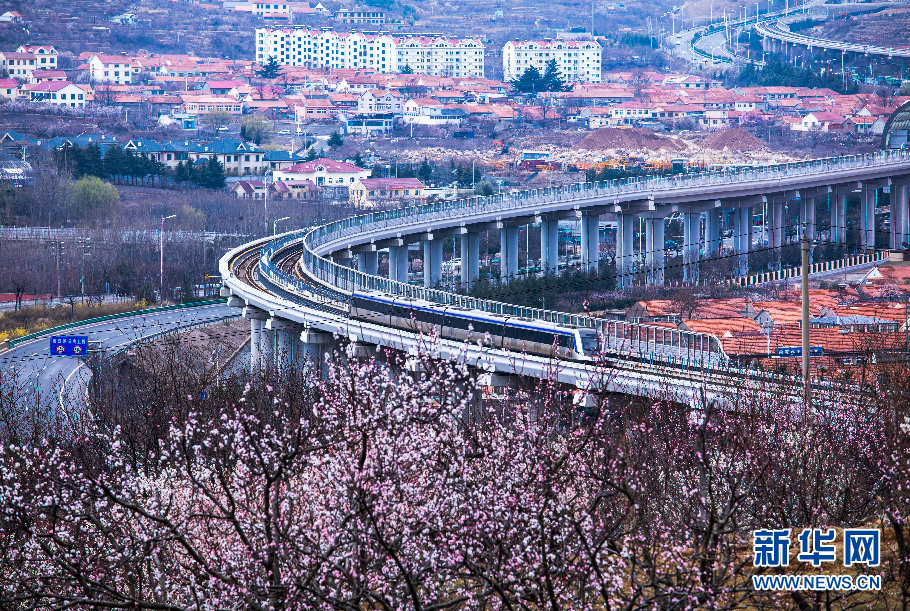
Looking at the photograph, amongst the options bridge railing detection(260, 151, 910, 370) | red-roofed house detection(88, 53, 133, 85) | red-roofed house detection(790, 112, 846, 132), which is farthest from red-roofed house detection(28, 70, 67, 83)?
bridge railing detection(260, 151, 910, 370)

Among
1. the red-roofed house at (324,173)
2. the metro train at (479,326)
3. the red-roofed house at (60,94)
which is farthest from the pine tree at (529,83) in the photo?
the metro train at (479,326)

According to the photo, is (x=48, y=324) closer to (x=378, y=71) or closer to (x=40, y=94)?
(x=40, y=94)

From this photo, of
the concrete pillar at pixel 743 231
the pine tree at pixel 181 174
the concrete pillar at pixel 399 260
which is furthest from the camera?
the pine tree at pixel 181 174

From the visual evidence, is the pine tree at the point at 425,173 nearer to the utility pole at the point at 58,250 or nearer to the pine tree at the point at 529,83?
the utility pole at the point at 58,250

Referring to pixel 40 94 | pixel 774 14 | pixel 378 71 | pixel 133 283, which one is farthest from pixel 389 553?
pixel 774 14

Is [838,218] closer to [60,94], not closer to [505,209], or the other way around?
[505,209]

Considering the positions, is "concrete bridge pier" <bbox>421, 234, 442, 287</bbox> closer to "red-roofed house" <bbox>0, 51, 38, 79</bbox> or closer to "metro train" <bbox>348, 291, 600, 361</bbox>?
"metro train" <bbox>348, 291, 600, 361</bbox>
